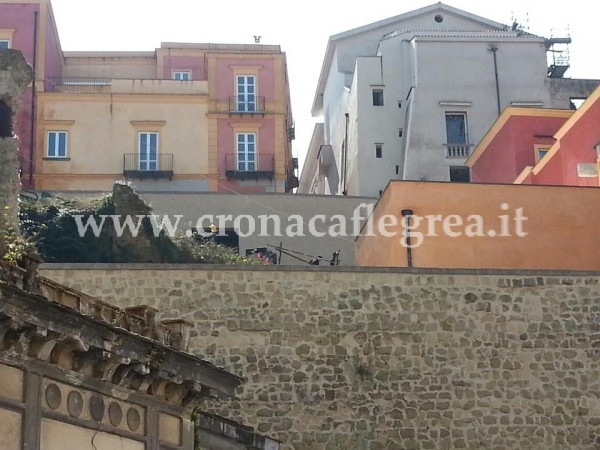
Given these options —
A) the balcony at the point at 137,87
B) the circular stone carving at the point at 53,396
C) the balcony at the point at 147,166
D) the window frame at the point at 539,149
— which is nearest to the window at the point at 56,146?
the balcony at the point at 137,87

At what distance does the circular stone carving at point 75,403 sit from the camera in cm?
1099

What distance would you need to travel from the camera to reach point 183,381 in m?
12.5

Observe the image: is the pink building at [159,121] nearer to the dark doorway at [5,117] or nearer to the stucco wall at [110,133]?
the stucco wall at [110,133]

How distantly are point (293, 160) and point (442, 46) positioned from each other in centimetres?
700

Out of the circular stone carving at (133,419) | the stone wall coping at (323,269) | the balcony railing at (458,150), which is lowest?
the circular stone carving at (133,419)

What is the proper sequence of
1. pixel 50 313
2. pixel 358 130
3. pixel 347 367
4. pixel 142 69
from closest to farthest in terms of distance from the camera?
pixel 50 313 < pixel 347 367 < pixel 358 130 < pixel 142 69

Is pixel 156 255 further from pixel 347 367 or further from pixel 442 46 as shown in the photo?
pixel 442 46

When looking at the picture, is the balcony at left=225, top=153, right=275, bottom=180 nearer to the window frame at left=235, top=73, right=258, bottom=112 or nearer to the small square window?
the window frame at left=235, top=73, right=258, bottom=112

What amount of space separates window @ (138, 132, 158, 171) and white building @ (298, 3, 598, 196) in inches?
241


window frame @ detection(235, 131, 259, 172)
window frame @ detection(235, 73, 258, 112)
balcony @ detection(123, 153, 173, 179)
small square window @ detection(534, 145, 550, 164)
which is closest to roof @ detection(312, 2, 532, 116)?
window frame @ detection(235, 73, 258, 112)

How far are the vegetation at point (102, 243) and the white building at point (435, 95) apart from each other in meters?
10.7

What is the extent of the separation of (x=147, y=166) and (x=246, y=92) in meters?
4.21

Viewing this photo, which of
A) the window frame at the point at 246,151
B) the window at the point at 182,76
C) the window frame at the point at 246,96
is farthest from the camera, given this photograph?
the window at the point at 182,76

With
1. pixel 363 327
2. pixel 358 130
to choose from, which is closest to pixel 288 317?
pixel 363 327
